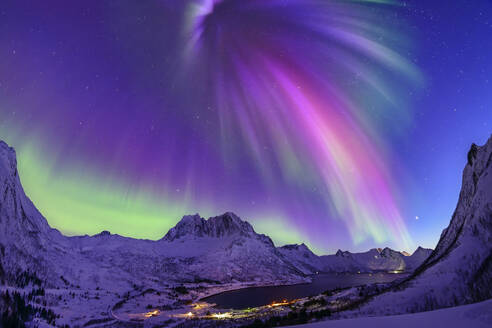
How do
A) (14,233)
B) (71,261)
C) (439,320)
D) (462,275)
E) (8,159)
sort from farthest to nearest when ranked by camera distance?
(71,261) < (8,159) < (14,233) < (462,275) < (439,320)

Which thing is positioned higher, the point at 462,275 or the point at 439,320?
the point at 439,320

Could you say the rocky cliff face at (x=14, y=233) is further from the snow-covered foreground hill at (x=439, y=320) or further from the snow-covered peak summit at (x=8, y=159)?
the snow-covered foreground hill at (x=439, y=320)

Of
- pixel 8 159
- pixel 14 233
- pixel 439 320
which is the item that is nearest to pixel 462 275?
pixel 439 320

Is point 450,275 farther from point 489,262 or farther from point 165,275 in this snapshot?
point 165,275

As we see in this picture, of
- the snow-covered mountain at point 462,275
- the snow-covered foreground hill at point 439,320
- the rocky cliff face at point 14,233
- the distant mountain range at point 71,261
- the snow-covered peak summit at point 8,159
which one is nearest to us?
the snow-covered foreground hill at point 439,320

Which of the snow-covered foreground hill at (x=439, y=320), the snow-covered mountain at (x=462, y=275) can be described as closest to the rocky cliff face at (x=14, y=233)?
the snow-covered foreground hill at (x=439, y=320)

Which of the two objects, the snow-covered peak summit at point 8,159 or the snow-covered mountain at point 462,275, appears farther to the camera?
the snow-covered peak summit at point 8,159

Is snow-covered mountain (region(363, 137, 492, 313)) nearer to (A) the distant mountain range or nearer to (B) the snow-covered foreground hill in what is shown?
(B) the snow-covered foreground hill

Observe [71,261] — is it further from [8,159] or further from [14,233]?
[8,159]

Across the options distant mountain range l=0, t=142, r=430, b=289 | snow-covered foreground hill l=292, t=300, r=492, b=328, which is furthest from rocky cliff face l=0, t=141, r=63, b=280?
snow-covered foreground hill l=292, t=300, r=492, b=328
